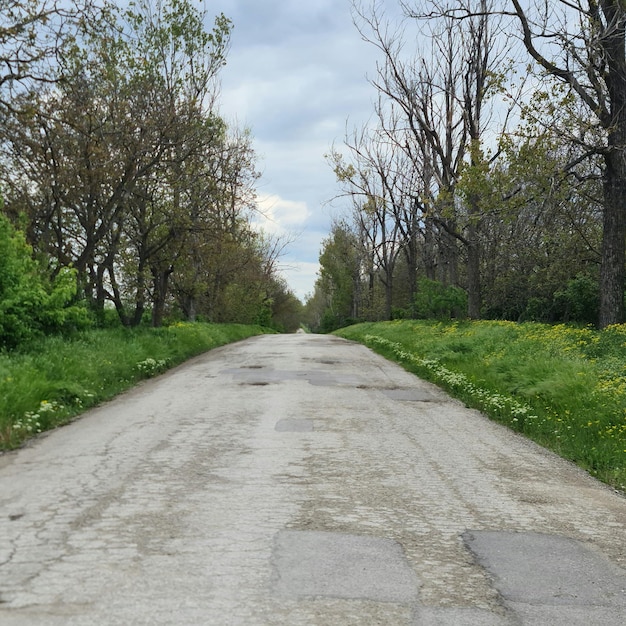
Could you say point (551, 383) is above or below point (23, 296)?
below

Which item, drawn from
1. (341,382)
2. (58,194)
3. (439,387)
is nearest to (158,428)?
(341,382)

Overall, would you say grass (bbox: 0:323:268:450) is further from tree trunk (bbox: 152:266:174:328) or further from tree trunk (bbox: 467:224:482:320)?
tree trunk (bbox: 467:224:482:320)

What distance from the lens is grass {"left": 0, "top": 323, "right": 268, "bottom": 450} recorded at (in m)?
7.77

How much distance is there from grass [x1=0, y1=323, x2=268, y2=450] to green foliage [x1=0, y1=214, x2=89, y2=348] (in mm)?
395

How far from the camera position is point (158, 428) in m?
7.68

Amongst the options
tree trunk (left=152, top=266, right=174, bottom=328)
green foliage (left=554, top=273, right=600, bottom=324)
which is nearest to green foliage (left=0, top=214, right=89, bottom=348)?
tree trunk (left=152, top=266, right=174, bottom=328)

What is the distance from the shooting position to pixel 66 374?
33.6 ft

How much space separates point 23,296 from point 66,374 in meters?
2.17

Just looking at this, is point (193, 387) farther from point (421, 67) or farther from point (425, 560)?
point (421, 67)

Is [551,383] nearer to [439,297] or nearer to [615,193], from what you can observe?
[615,193]

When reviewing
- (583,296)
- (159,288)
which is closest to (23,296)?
(159,288)

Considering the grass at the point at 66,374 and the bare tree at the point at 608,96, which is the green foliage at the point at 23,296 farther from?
the bare tree at the point at 608,96

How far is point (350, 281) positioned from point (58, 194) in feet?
174

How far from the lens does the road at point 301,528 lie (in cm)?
311
